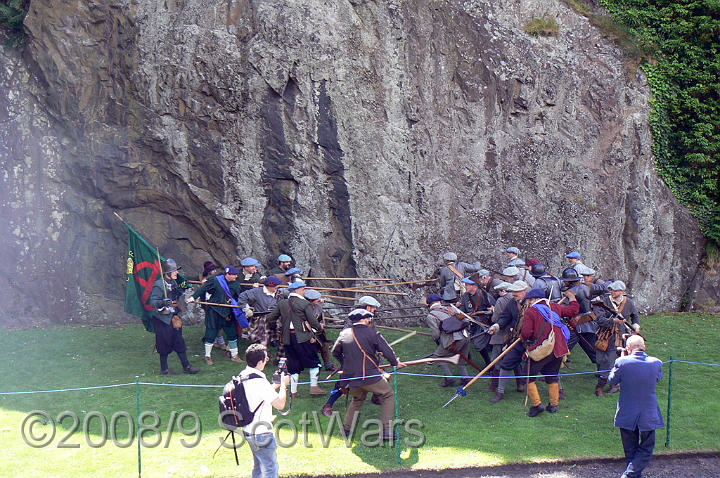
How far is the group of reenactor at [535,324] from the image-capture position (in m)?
8.79

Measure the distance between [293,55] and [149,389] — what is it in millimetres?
8385

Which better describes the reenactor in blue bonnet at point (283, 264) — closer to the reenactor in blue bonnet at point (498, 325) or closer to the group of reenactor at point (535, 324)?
the group of reenactor at point (535, 324)

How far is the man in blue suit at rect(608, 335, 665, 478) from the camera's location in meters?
6.67

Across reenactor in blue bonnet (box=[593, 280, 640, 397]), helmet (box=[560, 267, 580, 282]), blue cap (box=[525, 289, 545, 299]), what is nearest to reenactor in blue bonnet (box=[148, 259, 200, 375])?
blue cap (box=[525, 289, 545, 299])

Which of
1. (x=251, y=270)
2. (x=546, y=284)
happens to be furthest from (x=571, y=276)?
(x=251, y=270)

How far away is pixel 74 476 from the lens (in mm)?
6980

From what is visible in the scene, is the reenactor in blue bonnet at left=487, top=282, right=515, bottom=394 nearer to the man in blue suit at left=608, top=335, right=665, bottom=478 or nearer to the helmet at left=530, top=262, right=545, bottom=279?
the helmet at left=530, top=262, right=545, bottom=279

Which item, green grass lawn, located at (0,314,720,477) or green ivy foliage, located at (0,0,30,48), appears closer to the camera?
green grass lawn, located at (0,314,720,477)

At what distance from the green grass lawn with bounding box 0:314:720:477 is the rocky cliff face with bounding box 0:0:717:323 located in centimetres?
333

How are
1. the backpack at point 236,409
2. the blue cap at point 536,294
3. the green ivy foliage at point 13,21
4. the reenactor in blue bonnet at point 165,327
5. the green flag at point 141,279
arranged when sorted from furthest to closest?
the green ivy foliage at point 13,21, the green flag at point 141,279, the reenactor in blue bonnet at point 165,327, the blue cap at point 536,294, the backpack at point 236,409

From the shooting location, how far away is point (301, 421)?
28.6 ft

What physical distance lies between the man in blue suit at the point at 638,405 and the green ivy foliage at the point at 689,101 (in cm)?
1091

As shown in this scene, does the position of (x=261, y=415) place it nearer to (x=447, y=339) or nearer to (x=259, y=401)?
(x=259, y=401)

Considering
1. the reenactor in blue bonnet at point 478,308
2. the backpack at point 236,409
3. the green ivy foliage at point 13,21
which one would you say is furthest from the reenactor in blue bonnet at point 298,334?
the green ivy foliage at point 13,21
